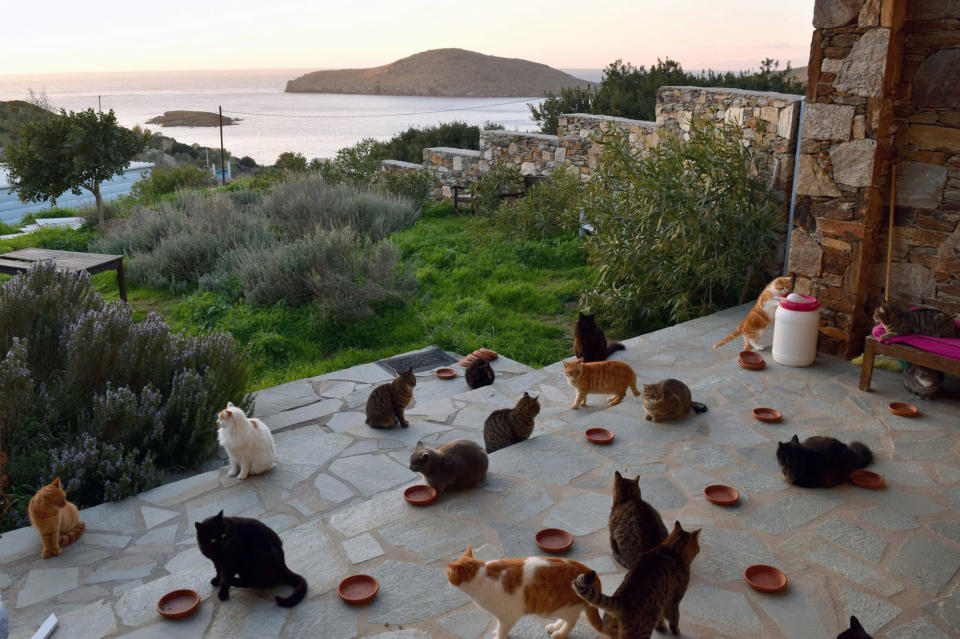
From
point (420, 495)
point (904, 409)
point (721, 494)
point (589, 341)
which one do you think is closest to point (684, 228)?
point (589, 341)

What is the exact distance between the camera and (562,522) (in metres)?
3.60

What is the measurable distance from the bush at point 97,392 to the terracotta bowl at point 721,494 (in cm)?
349

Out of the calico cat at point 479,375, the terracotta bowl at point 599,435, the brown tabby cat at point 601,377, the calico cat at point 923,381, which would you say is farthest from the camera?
the calico cat at point 479,375

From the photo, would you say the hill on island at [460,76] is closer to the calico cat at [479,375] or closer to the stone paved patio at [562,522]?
the calico cat at [479,375]

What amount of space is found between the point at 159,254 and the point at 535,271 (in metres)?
5.24

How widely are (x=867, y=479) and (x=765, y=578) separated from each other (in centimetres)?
124

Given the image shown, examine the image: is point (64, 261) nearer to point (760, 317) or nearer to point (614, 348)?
point (614, 348)

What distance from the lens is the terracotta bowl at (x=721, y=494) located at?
12.3ft

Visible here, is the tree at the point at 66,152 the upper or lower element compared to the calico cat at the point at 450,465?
upper

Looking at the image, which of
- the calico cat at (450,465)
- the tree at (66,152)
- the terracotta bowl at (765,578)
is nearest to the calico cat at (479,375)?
the calico cat at (450,465)

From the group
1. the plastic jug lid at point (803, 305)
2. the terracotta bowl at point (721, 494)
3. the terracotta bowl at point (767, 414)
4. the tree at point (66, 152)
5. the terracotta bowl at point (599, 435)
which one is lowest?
the terracotta bowl at point (721, 494)

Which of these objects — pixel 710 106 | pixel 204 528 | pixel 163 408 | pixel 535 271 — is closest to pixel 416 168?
pixel 535 271

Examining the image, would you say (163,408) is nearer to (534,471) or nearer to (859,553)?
(534,471)

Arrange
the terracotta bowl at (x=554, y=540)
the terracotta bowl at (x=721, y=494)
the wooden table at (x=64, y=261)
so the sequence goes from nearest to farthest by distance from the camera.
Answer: the terracotta bowl at (x=554, y=540)
the terracotta bowl at (x=721, y=494)
the wooden table at (x=64, y=261)
